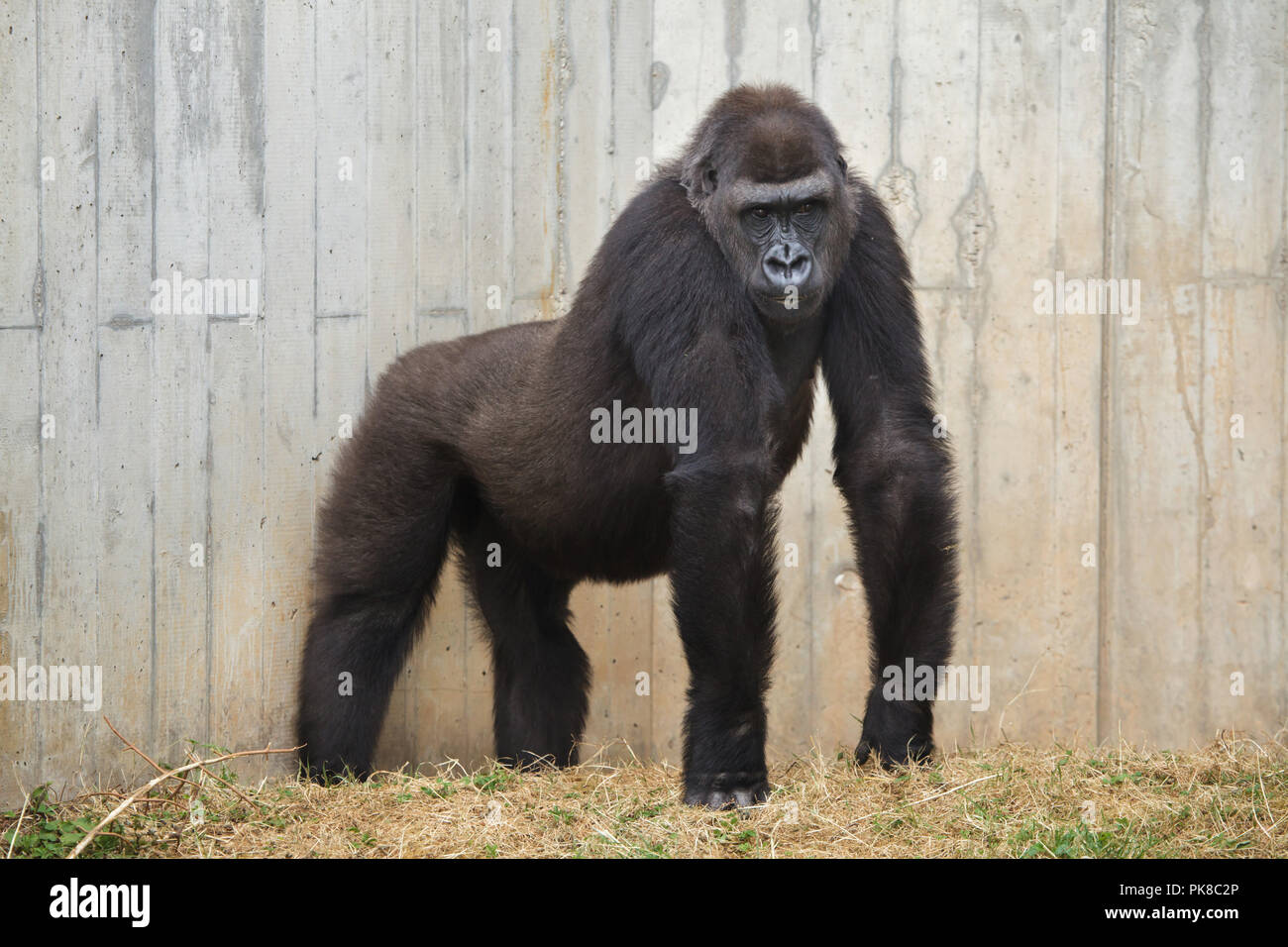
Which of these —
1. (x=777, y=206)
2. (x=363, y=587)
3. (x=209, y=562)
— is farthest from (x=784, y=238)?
(x=209, y=562)

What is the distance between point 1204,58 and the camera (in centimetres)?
591

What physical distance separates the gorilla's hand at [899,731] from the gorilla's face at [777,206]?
1.24m

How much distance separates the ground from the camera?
152 inches

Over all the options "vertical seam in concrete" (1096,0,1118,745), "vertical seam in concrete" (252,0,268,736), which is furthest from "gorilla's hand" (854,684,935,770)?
"vertical seam in concrete" (252,0,268,736)

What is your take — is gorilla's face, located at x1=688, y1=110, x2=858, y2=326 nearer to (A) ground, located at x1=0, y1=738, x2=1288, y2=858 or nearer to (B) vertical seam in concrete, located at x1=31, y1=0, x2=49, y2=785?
(A) ground, located at x1=0, y1=738, x2=1288, y2=858

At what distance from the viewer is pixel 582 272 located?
5.91 metres

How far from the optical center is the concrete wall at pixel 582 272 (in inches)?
222

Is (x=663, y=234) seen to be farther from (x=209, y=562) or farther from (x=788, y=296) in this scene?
(x=209, y=562)

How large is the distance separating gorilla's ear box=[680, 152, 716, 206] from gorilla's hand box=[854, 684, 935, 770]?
1644 mm

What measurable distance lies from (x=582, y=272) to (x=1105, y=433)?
7.46 ft

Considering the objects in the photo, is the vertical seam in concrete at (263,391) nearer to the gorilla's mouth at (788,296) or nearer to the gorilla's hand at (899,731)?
the gorilla's mouth at (788,296)

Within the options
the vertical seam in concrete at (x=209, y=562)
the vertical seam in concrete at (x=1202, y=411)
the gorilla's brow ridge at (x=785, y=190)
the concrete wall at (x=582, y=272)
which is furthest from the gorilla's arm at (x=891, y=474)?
the vertical seam in concrete at (x=209, y=562)

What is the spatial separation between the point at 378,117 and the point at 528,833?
3.09 meters

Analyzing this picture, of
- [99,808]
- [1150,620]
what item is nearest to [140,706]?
[99,808]
